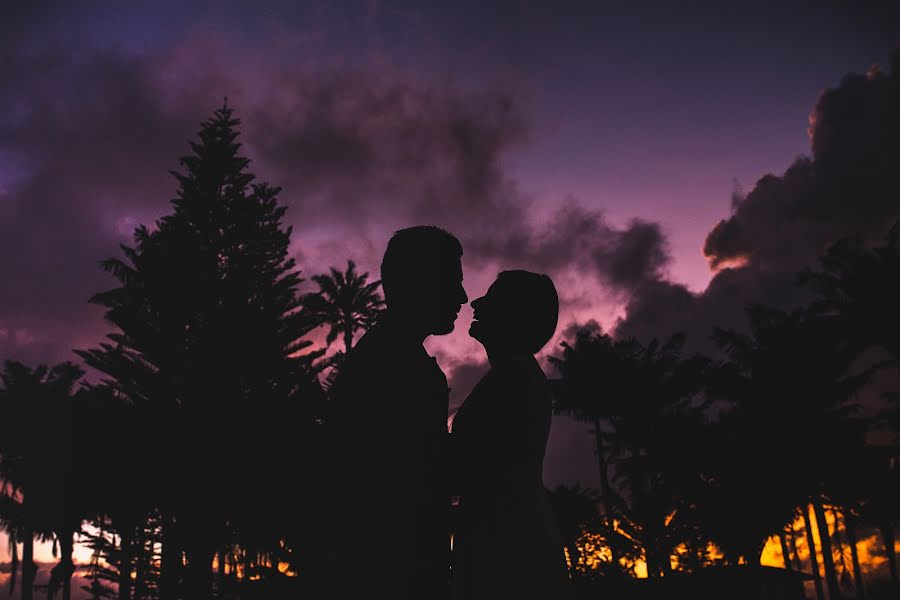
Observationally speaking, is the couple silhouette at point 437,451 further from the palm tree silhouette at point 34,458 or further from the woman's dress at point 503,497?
the palm tree silhouette at point 34,458

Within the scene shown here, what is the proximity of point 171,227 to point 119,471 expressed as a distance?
8.62 m

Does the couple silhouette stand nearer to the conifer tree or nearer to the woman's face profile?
the woman's face profile

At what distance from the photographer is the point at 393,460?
6.72 feet

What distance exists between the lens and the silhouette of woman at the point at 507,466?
233 cm

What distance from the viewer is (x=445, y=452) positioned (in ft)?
7.19

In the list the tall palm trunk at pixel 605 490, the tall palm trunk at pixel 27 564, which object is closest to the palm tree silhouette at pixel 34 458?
the tall palm trunk at pixel 27 564

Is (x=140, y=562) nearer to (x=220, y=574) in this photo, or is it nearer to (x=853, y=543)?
(x=220, y=574)

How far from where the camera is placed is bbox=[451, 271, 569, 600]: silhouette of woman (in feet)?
7.64

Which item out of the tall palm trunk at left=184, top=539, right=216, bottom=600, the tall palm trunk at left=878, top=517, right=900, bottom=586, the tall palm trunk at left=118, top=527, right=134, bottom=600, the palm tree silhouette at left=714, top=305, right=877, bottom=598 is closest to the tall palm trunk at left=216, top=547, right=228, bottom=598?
the tall palm trunk at left=184, top=539, right=216, bottom=600

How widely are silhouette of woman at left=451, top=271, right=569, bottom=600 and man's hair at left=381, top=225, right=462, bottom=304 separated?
0.45 meters

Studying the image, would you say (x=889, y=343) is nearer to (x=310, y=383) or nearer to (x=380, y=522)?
(x=310, y=383)

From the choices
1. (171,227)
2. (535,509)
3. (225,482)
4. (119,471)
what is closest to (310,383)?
(225,482)

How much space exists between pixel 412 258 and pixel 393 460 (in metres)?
0.78

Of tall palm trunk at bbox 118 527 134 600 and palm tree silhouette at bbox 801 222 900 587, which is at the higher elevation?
palm tree silhouette at bbox 801 222 900 587
